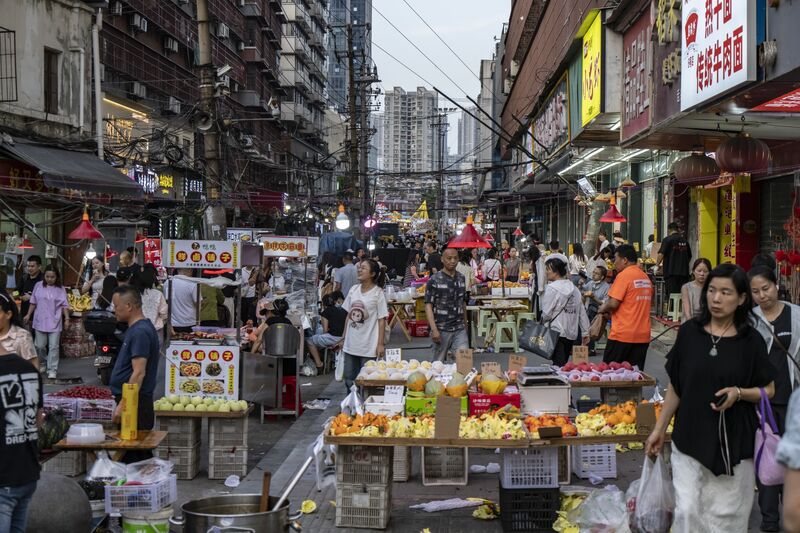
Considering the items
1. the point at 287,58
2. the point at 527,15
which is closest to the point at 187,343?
the point at 527,15

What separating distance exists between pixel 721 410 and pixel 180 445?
560 cm

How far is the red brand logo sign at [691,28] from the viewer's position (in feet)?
34.0

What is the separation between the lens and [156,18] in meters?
39.9

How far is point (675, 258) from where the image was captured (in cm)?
1752

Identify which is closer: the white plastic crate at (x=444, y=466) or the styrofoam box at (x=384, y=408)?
the styrofoam box at (x=384, y=408)

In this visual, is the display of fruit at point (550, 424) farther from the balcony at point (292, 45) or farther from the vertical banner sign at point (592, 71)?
the balcony at point (292, 45)

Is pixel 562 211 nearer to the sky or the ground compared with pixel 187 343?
nearer to the sky

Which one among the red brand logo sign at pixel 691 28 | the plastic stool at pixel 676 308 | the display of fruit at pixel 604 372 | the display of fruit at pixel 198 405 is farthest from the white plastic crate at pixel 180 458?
the plastic stool at pixel 676 308

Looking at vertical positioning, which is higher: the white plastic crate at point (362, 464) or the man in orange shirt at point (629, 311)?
the man in orange shirt at point (629, 311)

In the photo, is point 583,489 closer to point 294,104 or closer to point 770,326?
point 770,326

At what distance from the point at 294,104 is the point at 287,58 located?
819cm

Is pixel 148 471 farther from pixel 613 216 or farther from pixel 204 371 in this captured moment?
pixel 613 216

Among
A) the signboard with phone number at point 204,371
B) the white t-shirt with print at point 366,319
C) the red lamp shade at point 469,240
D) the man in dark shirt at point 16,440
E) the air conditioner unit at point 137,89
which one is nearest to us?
the man in dark shirt at point 16,440

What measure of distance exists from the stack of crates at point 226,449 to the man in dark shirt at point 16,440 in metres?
3.94
